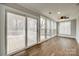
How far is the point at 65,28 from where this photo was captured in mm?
4199

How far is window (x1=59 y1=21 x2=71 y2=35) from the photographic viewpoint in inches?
157

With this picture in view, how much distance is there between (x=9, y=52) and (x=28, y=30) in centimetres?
117

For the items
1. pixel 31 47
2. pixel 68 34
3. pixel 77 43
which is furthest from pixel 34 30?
pixel 77 43

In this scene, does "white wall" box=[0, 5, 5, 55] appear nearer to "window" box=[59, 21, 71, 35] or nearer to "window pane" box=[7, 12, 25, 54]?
"window pane" box=[7, 12, 25, 54]

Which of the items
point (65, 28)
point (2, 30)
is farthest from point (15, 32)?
point (65, 28)

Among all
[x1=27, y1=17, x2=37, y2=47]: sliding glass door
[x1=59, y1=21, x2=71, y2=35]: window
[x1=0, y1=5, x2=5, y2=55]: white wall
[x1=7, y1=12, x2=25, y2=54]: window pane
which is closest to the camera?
[x1=0, y1=5, x2=5, y2=55]: white wall

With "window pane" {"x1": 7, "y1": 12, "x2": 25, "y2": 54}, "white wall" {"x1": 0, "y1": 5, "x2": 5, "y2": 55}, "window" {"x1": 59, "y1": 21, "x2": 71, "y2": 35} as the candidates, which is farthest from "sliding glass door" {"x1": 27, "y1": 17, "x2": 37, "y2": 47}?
"window" {"x1": 59, "y1": 21, "x2": 71, "y2": 35}

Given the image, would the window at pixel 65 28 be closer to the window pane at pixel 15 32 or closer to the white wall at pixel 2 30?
the window pane at pixel 15 32

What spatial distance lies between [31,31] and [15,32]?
0.73m

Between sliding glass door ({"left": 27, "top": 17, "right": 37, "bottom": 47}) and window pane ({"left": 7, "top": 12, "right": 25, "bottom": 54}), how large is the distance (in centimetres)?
22

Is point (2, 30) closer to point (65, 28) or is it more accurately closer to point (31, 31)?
point (31, 31)

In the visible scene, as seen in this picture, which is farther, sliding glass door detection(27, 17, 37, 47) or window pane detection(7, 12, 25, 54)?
sliding glass door detection(27, 17, 37, 47)

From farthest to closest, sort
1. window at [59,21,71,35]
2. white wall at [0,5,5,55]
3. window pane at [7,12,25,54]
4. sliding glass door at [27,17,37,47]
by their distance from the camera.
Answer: window at [59,21,71,35]
sliding glass door at [27,17,37,47]
window pane at [7,12,25,54]
white wall at [0,5,5,55]

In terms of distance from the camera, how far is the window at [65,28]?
3.99 metres
